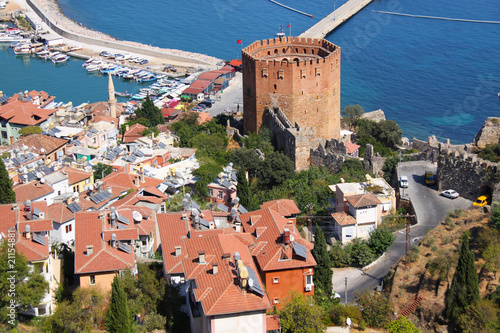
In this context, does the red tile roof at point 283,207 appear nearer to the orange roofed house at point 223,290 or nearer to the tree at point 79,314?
the orange roofed house at point 223,290

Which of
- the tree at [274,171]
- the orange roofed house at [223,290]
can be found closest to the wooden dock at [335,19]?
the tree at [274,171]

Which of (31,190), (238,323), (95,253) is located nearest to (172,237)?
(95,253)

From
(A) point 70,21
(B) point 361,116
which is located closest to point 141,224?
(B) point 361,116

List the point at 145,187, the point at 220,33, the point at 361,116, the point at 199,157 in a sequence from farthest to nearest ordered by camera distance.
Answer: the point at 220,33, the point at 361,116, the point at 199,157, the point at 145,187

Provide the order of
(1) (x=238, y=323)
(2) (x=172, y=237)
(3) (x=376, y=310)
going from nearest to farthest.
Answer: (1) (x=238, y=323) → (3) (x=376, y=310) → (2) (x=172, y=237)

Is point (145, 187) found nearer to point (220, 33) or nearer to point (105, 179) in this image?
point (105, 179)

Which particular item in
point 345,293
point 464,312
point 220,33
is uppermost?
point 464,312

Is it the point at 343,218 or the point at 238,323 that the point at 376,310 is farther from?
the point at 343,218

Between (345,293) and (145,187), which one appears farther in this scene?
(145,187)
